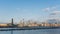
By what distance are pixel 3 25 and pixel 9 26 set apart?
2718mm

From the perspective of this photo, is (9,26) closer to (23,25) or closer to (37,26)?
(23,25)

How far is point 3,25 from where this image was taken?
7344cm

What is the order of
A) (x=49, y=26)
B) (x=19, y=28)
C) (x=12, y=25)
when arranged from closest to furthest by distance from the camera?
(x=12, y=25) → (x=19, y=28) → (x=49, y=26)

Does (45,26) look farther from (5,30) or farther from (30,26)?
(5,30)

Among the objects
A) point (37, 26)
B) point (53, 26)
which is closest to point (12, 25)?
point (37, 26)

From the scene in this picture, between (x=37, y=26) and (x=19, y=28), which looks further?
(x=37, y=26)

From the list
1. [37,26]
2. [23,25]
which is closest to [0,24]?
[23,25]

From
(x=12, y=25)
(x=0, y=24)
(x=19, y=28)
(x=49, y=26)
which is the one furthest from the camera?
(x=49, y=26)

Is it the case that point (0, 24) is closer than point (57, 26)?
Yes

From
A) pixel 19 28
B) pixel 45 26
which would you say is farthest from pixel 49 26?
pixel 19 28

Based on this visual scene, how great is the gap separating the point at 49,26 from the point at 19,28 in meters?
14.3

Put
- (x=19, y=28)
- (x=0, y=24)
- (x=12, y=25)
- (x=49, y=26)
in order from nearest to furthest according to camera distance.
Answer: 1. (x=0, y=24)
2. (x=12, y=25)
3. (x=19, y=28)
4. (x=49, y=26)

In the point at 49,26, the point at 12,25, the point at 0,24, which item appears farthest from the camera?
the point at 49,26

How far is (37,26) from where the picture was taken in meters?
87.2
